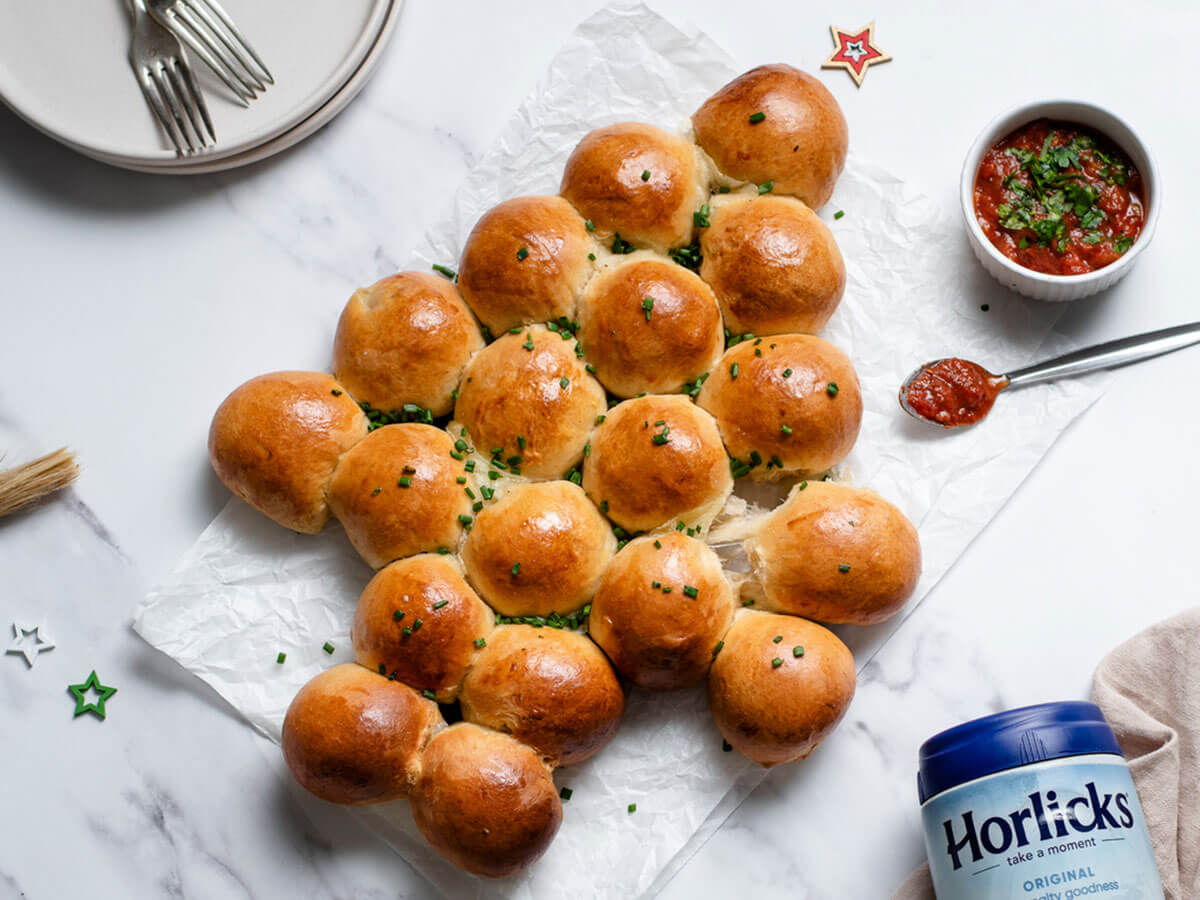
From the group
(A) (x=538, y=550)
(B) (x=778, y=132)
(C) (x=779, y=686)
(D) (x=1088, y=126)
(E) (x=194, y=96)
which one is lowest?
(C) (x=779, y=686)

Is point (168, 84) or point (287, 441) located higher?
point (168, 84)

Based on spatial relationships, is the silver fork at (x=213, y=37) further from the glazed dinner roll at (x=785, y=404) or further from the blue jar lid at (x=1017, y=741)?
the blue jar lid at (x=1017, y=741)

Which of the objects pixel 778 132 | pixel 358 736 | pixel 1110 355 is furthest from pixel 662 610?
pixel 1110 355

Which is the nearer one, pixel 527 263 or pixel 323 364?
pixel 527 263

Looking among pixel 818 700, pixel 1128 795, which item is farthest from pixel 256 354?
pixel 1128 795

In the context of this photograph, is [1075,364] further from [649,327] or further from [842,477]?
[649,327]

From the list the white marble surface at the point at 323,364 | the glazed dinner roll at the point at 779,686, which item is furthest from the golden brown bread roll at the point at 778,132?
the glazed dinner roll at the point at 779,686
